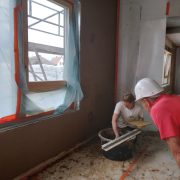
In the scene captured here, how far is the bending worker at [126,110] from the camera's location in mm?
2713

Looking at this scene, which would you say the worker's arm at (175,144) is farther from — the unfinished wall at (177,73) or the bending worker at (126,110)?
the unfinished wall at (177,73)

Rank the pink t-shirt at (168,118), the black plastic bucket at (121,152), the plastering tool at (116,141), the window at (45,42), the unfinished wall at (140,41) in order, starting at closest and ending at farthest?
the pink t-shirt at (168,118), the window at (45,42), the plastering tool at (116,141), the black plastic bucket at (121,152), the unfinished wall at (140,41)

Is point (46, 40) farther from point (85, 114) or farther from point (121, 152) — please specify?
point (121, 152)

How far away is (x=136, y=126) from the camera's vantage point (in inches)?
107

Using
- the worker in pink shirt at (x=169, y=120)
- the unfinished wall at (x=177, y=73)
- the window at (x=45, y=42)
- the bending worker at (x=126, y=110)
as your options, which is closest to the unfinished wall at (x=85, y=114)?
the window at (x=45, y=42)

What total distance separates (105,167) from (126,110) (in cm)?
82

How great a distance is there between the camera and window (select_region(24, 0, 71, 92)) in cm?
208

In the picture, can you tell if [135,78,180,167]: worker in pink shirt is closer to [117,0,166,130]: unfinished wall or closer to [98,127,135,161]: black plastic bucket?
[98,127,135,161]: black plastic bucket

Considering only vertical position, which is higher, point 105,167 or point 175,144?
point 175,144

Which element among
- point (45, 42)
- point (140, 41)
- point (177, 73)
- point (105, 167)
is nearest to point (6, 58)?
point (45, 42)

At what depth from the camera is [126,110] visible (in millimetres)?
2826

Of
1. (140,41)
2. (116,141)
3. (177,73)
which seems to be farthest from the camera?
(177,73)

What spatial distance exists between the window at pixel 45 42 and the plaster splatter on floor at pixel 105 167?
0.88m

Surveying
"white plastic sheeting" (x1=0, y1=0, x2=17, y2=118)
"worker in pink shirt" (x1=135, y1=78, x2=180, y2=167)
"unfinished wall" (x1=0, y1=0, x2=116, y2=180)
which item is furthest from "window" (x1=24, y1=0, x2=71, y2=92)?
"worker in pink shirt" (x1=135, y1=78, x2=180, y2=167)
